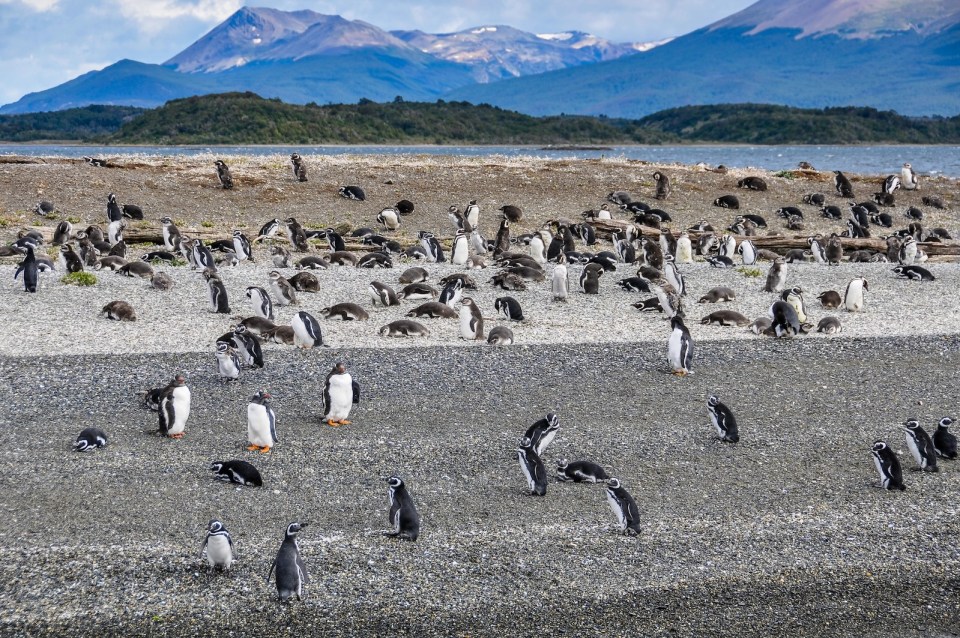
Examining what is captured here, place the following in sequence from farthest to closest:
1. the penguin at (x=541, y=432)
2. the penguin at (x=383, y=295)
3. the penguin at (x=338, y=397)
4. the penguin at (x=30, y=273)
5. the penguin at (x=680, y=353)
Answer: the penguin at (x=383, y=295)
the penguin at (x=30, y=273)
the penguin at (x=680, y=353)
the penguin at (x=338, y=397)
the penguin at (x=541, y=432)

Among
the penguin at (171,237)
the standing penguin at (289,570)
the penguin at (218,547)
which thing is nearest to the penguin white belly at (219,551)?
the penguin at (218,547)

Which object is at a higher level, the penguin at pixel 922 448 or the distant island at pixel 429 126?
the distant island at pixel 429 126

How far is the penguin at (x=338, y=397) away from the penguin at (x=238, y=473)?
4.82 feet

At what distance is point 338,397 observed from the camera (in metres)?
9.09

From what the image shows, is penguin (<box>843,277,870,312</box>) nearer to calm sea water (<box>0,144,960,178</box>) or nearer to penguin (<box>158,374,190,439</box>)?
penguin (<box>158,374,190,439</box>)

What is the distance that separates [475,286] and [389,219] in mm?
7529

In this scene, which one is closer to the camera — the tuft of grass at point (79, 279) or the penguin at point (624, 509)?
the penguin at point (624, 509)

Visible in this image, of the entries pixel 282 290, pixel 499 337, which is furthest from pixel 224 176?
pixel 499 337

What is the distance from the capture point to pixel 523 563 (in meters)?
6.54

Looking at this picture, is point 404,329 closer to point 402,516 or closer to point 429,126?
point 402,516

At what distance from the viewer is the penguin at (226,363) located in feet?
33.9

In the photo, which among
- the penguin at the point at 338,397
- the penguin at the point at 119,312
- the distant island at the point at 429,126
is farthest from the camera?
the distant island at the point at 429,126

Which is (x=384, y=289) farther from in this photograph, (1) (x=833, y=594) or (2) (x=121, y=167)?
(2) (x=121, y=167)

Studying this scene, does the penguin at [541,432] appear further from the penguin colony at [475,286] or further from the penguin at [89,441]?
the penguin at [89,441]
